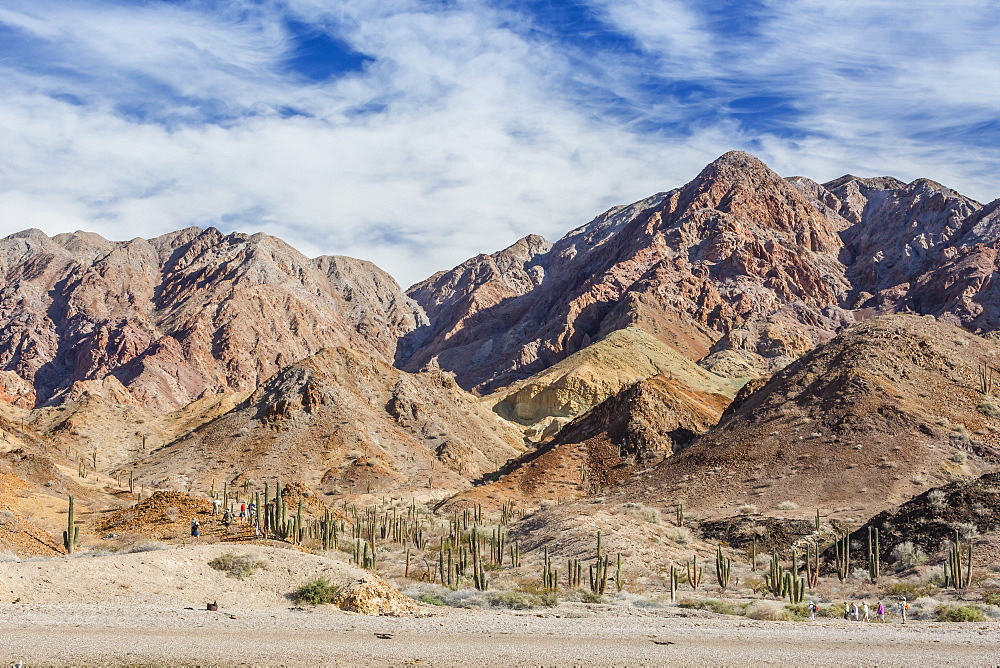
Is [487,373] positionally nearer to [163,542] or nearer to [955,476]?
[955,476]

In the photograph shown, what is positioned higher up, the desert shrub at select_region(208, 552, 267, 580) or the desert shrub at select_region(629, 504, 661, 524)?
the desert shrub at select_region(629, 504, 661, 524)

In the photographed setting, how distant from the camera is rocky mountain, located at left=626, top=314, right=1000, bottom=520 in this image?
189 feet

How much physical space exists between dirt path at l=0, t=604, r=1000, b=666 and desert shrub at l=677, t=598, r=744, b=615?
186 inches

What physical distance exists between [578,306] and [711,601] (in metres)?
165

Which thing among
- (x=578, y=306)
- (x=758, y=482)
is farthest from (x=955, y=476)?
(x=578, y=306)

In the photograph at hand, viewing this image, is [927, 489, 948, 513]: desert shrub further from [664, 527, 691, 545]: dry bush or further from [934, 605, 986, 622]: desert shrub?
[934, 605, 986, 622]: desert shrub

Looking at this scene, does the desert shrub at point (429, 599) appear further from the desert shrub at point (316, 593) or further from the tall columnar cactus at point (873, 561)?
the tall columnar cactus at point (873, 561)

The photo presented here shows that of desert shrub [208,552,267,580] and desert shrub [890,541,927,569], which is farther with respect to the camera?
desert shrub [890,541,927,569]

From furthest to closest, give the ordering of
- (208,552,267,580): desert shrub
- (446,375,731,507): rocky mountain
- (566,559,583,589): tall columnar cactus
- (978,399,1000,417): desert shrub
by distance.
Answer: (446,375,731,507): rocky mountain, (978,399,1000,417): desert shrub, (566,559,583,589): tall columnar cactus, (208,552,267,580): desert shrub

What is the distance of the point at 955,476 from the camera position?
5675cm

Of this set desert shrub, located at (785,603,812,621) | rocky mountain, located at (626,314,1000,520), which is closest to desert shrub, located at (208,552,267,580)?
desert shrub, located at (785,603,812,621)

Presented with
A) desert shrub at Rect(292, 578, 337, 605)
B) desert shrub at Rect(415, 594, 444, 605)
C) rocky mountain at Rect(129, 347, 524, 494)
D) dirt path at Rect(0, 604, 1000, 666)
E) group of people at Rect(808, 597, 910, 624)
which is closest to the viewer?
dirt path at Rect(0, 604, 1000, 666)

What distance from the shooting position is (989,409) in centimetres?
6706

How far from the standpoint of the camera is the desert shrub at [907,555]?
1496 inches
